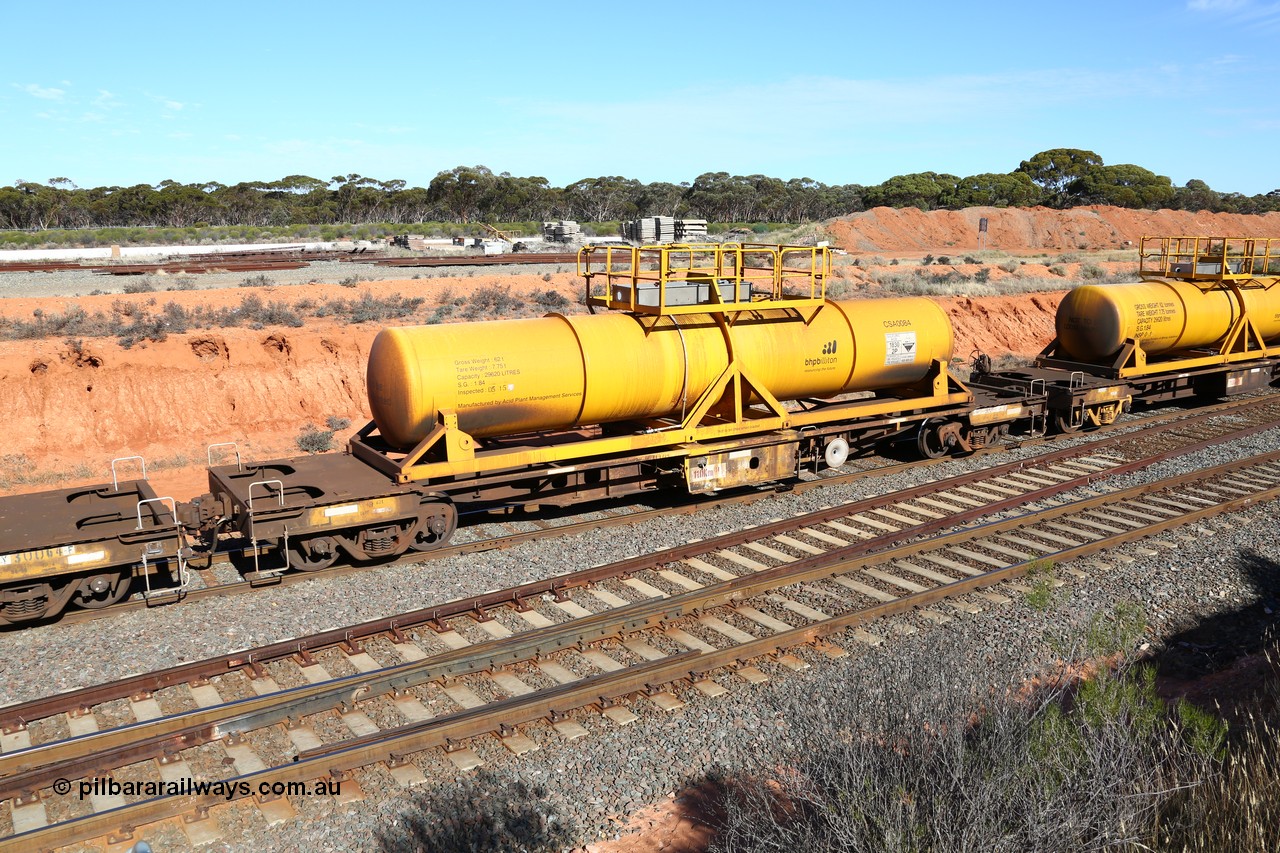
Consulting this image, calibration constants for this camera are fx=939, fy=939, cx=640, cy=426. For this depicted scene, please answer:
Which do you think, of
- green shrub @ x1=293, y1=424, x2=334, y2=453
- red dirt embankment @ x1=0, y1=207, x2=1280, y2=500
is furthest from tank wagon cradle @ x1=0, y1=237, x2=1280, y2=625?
red dirt embankment @ x1=0, y1=207, x2=1280, y2=500

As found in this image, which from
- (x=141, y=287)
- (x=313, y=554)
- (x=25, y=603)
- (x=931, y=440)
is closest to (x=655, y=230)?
(x=141, y=287)

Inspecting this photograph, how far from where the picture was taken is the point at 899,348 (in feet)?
50.0

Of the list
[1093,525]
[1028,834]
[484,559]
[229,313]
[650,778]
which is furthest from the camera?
[229,313]

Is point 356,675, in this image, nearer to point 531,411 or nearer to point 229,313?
point 531,411

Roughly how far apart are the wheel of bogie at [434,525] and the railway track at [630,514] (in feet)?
0.45

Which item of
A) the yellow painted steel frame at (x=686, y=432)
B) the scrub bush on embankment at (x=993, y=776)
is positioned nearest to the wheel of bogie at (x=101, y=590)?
the yellow painted steel frame at (x=686, y=432)

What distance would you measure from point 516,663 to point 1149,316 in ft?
52.1

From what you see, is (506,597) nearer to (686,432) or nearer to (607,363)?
(607,363)

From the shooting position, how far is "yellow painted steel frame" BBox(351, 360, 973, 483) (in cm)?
1153

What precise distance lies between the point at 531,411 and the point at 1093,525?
7.78 m

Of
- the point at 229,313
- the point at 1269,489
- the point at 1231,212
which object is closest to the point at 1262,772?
the point at 1269,489

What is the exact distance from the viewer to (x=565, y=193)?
88.9 meters

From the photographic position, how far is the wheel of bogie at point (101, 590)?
32.0ft

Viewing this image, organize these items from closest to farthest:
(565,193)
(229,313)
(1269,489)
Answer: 1. (1269,489)
2. (229,313)
3. (565,193)
